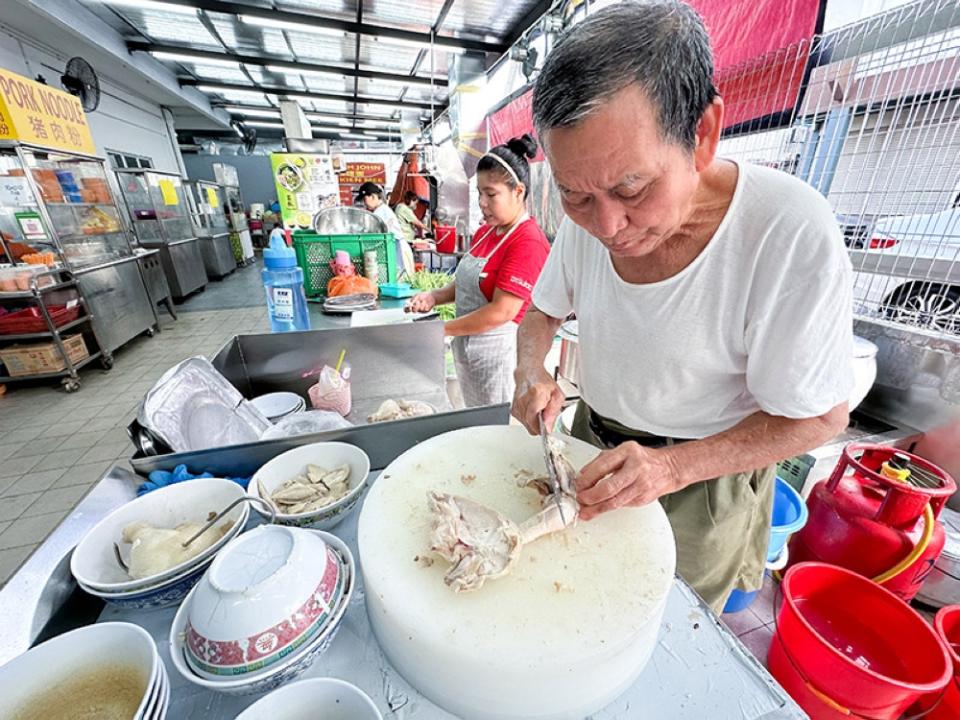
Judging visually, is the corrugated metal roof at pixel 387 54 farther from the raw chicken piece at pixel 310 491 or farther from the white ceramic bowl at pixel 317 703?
the white ceramic bowl at pixel 317 703

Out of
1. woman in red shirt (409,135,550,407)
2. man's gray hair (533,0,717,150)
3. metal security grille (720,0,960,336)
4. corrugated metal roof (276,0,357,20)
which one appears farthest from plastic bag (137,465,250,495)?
corrugated metal roof (276,0,357,20)

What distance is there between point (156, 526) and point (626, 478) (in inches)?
44.7

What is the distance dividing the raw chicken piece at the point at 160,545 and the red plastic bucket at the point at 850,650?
2022 mm

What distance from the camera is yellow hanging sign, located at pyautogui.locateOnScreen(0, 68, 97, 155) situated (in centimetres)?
406

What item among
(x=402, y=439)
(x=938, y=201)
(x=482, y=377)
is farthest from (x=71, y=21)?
(x=938, y=201)

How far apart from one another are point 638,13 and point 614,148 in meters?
0.23

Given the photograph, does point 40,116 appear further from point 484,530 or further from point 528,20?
point 484,530

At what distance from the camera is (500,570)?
0.79 m

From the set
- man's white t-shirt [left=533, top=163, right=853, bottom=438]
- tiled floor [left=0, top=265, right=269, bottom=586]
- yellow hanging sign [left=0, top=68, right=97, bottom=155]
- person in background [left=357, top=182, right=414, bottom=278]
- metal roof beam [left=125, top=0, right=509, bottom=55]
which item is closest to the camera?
man's white t-shirt [left=533, top=163, right=853, bottom=438]

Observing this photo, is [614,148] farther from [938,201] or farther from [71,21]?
[71,21]

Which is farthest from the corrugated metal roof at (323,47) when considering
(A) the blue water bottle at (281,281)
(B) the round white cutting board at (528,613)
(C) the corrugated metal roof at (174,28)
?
(B) the round white cutting board at (528,613)

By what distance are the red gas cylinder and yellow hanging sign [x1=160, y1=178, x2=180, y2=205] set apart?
1114 cm

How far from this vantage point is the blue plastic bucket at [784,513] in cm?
192

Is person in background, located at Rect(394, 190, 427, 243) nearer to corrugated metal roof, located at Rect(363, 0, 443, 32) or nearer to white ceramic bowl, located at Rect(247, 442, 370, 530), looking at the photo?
corrugated metal roof, located at Rect(363, 0, 443, 32)
